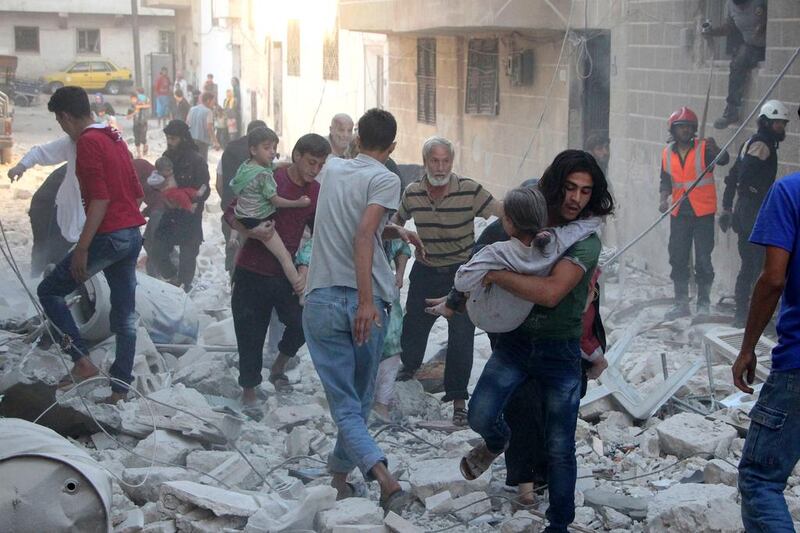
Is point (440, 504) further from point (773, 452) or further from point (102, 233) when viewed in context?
point (102, 233)

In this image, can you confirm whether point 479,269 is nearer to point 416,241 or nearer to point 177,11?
point 416,241

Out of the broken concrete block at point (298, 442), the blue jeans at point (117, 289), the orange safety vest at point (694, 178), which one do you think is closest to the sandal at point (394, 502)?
the broken concrete block at point (298, 442)

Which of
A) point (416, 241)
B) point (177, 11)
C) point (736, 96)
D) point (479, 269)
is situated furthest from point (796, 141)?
point (177, 11)

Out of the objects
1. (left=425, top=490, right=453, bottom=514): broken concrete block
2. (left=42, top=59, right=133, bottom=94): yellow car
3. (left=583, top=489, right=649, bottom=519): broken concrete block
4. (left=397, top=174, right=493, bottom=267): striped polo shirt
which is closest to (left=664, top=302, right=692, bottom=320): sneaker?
(left=397, top=174, right=493, bottom=267): striped polo shirt

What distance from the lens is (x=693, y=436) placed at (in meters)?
5.62

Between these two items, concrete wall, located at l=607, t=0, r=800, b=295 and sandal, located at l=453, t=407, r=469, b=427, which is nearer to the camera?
sandal, located at l=453, t=407, r=469, b=427

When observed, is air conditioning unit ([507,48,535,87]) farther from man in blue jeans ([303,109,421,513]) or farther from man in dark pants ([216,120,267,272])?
man in blue jeans ([303,109,421,513])

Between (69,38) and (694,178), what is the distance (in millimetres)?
45321

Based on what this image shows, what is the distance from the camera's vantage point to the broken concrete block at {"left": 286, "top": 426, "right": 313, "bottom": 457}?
5.80 m

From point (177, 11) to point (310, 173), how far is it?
42.2 metres

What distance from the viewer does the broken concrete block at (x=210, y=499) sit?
4.58m

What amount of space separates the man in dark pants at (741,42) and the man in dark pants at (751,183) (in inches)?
37.6

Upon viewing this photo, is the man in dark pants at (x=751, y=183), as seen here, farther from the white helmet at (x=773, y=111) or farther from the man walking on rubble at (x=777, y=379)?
the man walking on rubble at (x=777, y=379)

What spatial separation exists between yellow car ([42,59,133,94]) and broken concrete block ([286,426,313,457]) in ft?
139
